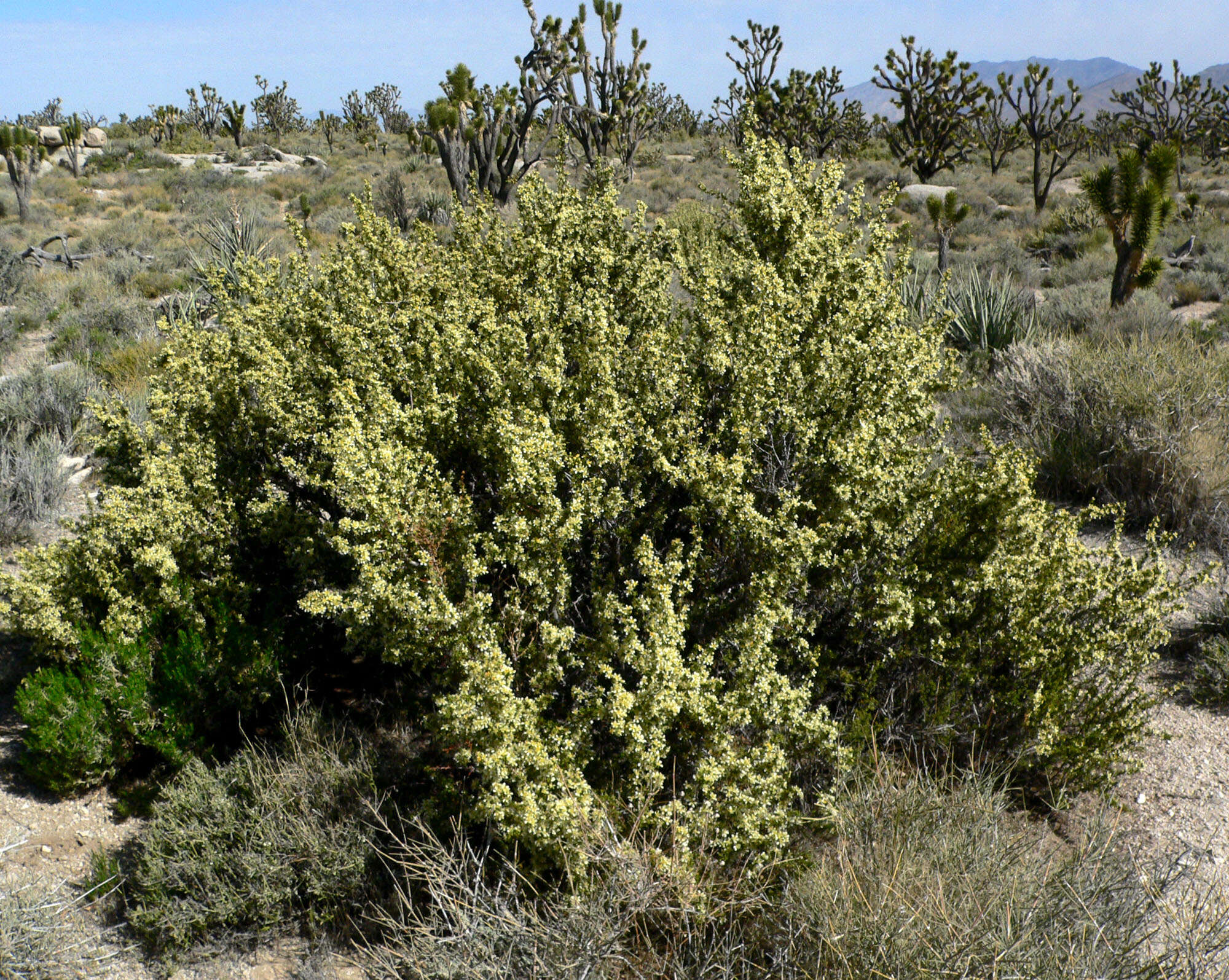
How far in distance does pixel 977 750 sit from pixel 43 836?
4.16m

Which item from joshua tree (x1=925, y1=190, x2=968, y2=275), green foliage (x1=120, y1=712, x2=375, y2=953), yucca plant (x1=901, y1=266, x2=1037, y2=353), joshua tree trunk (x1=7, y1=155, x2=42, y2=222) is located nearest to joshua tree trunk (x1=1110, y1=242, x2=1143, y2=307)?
yucca plant (x1=901, y1=266, x2=1037, y2=353)

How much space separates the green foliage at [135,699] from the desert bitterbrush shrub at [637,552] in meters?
0.20

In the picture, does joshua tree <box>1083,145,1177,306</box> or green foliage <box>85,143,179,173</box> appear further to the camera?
green foliage <box>85,143,179,173</box>

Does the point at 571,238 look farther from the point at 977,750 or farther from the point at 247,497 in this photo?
the point at 977,750

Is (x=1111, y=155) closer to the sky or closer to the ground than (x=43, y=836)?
closer to the sky

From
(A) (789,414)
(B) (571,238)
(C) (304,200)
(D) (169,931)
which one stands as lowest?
(D) (169,931)

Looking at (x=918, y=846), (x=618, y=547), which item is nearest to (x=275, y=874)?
(x=618, y=547)

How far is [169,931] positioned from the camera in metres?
3.38

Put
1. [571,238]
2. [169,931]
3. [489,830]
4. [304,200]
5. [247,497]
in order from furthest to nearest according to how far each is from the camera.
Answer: [304,200]
[571,238]
[247,497]
[169,931]
[489,830]

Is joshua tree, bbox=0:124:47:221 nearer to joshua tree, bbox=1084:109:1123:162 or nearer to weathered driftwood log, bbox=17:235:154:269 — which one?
weathered driftwood log, bbox=17:235:154:269

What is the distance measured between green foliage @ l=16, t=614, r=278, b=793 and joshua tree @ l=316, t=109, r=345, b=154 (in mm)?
44043

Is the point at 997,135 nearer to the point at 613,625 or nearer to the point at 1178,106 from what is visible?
the point at 1178,106

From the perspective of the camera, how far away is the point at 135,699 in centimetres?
393

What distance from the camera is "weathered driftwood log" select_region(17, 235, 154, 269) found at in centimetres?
1566
